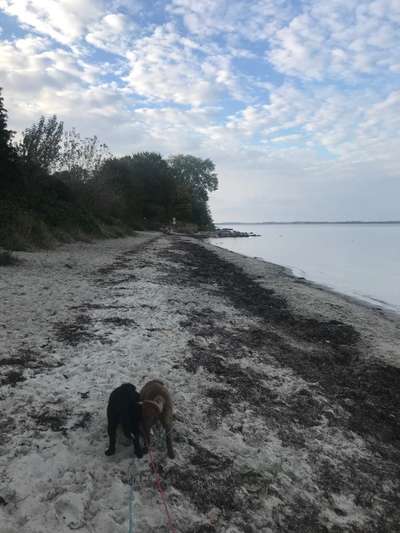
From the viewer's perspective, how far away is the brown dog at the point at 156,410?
3355mm

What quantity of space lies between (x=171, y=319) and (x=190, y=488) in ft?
16.0

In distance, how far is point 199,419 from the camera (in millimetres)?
4242

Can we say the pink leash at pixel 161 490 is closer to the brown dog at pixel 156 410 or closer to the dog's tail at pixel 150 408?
the brown dog at pixel 156 410

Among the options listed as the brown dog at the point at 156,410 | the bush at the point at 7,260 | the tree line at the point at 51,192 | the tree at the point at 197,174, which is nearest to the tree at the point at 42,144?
the tree line at the point at 51,192

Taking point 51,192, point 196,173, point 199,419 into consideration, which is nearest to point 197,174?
point 196,173

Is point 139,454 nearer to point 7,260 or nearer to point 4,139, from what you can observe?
point 7,260

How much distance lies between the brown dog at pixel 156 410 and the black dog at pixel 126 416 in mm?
65

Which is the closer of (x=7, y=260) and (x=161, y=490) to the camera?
(x=161, y=490)

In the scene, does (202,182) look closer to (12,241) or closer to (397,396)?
(12,241)

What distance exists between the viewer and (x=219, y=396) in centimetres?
487

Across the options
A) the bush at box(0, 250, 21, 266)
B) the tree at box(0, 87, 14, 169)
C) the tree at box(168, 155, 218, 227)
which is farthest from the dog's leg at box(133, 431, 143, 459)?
the tree at box(168, 155, 218, 227)

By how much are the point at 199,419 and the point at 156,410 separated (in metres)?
1.06

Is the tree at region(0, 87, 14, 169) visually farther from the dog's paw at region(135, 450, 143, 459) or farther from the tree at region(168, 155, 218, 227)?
the tree at region(168, 155, 218, 227)

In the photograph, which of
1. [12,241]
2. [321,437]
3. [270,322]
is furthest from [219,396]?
[12,241]
